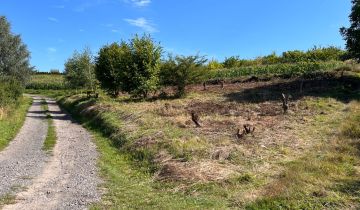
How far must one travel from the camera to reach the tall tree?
54.2 metres

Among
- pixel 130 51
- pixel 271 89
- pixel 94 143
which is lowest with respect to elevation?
pixel 94 143

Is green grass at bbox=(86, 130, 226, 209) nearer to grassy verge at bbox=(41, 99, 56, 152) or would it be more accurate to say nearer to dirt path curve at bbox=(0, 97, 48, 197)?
dirt path curve at bbox=(0, 97, 48, 197)

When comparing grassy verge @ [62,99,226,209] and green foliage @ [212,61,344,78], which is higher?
green foliage @ [212,61,344,78]

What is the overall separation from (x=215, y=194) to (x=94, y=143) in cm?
1155

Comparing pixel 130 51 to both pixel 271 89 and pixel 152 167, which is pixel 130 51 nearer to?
pixel 271 89

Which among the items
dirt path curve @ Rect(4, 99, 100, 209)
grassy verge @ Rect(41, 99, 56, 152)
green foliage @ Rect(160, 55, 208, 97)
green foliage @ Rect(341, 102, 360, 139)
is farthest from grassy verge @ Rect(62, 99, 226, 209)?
green foliage @ Rect(160, 55, 208, 97)

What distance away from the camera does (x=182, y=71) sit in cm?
3538

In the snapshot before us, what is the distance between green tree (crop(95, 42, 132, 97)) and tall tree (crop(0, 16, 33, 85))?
1744 centimetres

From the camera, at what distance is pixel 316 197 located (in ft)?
32.2

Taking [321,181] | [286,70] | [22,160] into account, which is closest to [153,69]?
[286,70]

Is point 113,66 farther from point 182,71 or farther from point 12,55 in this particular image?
point 12,55

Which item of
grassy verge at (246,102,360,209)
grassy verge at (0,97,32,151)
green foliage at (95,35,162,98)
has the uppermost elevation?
green foliage at (95,35,162,98)

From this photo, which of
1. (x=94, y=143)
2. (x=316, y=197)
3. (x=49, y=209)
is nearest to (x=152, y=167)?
(x=49, y=209)

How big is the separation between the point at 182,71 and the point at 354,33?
13484 millimetres
